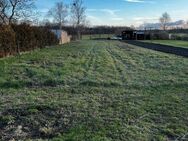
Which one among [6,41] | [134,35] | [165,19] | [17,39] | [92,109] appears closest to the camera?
[92,109]

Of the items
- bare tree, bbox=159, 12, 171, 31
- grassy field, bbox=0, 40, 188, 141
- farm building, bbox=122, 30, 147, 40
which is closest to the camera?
grassy field, bbox=0, 40, 188, 141

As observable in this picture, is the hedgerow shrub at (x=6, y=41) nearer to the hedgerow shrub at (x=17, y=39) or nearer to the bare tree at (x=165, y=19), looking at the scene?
the hedgerow shrub at (x=17, y=39)

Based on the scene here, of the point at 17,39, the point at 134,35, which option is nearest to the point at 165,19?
the point at 134,35

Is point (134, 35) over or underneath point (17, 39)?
underneath

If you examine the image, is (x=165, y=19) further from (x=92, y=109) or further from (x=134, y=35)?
(x=92, y=109)

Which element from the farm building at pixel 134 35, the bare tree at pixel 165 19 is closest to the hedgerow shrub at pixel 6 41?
the farm building at pixel 134 35

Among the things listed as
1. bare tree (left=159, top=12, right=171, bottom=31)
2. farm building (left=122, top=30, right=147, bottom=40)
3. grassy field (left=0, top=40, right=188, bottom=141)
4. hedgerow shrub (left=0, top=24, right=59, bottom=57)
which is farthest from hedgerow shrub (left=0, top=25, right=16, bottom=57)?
bare tree (left=159, top=12, right=171, bottom=31)

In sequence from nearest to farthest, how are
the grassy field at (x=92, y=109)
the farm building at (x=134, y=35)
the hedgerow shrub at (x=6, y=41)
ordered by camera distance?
the grassy field at (x=92, y=109), the hedgerow shrub at (x=6, y=41), the farm building at (x=134, y=35)

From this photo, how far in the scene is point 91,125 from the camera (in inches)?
219

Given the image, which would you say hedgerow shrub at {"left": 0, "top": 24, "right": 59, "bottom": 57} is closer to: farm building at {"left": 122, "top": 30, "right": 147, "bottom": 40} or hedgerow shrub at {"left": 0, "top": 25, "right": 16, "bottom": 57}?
hedgerow shrub at {"left": 0, "top": 25, "right": 16, "bottom": 57}

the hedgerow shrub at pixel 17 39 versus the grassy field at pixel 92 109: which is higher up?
the hedgerow shrub at pixel 17 39

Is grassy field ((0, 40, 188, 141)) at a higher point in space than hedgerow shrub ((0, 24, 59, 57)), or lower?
lower

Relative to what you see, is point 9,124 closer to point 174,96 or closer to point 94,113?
point 94,113

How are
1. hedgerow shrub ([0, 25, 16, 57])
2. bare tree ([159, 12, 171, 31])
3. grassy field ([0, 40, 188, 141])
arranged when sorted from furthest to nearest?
1. bare tree ([159, 12, 171, 31])
2. hedgerow shrub ([0, 25, 16, 57])
3. grassy field ([0, 40, 188, 141])
